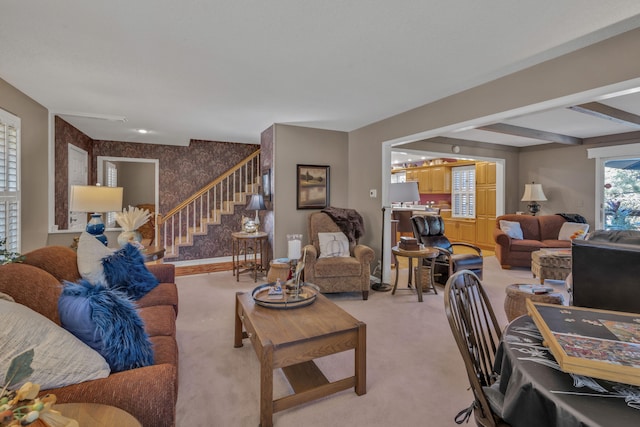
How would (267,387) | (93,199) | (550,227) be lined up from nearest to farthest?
1. (267,387)
2. (93,199)
3. (550,227)

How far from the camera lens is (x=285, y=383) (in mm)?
2096

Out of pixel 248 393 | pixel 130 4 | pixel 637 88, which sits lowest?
pixel 248 393

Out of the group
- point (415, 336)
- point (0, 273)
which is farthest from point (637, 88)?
point (0, 273)

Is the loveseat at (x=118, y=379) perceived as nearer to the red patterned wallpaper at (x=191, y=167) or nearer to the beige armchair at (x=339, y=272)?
the beige armchair at (x=339, y=272)

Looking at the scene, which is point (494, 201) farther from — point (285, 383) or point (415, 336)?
point (285, 383)

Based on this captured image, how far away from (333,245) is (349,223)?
0.44 meters

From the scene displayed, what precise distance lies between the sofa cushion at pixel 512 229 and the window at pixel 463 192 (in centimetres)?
194

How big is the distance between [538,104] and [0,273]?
3.67 meters

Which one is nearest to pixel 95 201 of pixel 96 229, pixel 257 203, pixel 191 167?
pixel 96 229

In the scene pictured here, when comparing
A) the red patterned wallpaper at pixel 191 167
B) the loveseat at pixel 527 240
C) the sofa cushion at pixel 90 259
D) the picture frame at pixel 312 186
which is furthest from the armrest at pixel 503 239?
the sofa cushion at pixel 90 259

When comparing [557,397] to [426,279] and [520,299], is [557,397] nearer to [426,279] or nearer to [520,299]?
[520,299]

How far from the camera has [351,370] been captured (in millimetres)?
2262

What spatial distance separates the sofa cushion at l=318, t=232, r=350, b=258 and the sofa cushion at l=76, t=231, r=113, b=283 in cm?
246

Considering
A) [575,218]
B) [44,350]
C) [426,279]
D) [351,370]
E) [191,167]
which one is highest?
[191,167]
